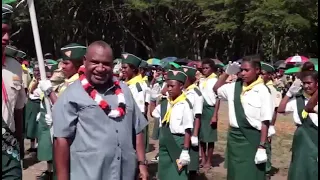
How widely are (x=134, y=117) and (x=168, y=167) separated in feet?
8.81

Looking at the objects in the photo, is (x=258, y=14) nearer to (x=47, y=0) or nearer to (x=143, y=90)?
(x=47, y=0)

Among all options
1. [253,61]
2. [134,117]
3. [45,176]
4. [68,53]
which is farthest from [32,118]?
[134,117]

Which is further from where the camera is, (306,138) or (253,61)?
(253,61)

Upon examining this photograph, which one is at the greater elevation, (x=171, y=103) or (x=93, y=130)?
(x=93, y=130)

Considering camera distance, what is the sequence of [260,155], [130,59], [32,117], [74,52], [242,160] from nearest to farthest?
[74,52] < [260,155] < [242,160] < [130,59] < [32,117]

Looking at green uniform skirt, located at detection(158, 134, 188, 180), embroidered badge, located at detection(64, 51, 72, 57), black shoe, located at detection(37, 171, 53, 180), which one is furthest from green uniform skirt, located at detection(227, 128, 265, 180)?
black shoe, located at detection(37, 171, 53, 180)

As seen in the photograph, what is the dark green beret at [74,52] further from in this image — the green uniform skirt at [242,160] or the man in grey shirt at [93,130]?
the green uniform skirt at [242,160]

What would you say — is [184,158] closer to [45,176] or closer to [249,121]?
[249,121]

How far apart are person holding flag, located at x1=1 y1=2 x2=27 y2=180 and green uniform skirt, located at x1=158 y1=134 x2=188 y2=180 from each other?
258cm

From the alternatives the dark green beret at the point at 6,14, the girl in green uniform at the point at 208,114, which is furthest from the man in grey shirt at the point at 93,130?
the girl in green uniform at the point at 208,114

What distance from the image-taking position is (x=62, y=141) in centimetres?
378

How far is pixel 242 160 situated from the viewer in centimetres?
625

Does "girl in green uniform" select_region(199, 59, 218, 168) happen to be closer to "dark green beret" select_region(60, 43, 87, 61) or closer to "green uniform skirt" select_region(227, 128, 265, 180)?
"green uniform skirt" select_region(227, 128, 265, 180)

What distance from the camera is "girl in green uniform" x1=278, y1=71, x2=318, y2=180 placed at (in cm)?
561
